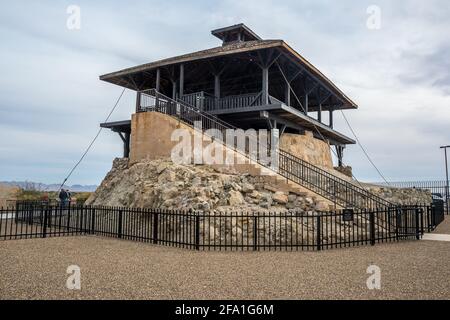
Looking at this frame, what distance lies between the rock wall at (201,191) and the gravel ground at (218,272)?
2.96 meters

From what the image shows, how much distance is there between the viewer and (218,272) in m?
6.85

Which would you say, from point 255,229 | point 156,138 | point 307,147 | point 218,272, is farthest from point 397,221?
point 307,147

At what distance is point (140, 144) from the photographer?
1802 cm

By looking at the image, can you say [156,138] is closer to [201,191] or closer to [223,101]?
[201,191]

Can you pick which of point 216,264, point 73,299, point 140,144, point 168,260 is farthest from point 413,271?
point 140,144

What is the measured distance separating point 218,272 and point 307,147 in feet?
60.4

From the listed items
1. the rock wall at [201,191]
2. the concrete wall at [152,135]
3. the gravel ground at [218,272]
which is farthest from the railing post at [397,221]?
the concrete wall at [152,135]

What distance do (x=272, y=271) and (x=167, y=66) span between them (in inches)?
735

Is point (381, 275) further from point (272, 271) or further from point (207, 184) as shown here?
point (207, 184)

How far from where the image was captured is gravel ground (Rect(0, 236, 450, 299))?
5.40 meters

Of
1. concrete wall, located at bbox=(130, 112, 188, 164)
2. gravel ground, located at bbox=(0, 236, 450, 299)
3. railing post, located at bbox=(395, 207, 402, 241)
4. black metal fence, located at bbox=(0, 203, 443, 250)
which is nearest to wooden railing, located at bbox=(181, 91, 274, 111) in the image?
concrete wall, located at bbox=(130, 112, 188, 164)

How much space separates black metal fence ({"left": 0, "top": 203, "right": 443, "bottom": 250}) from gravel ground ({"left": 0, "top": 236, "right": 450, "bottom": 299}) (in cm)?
70

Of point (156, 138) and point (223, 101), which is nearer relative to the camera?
point (156, 138)

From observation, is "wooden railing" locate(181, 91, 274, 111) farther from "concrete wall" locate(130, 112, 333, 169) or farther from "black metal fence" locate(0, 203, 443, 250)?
"black metal fence" locate(0, 203, 443, 250)
